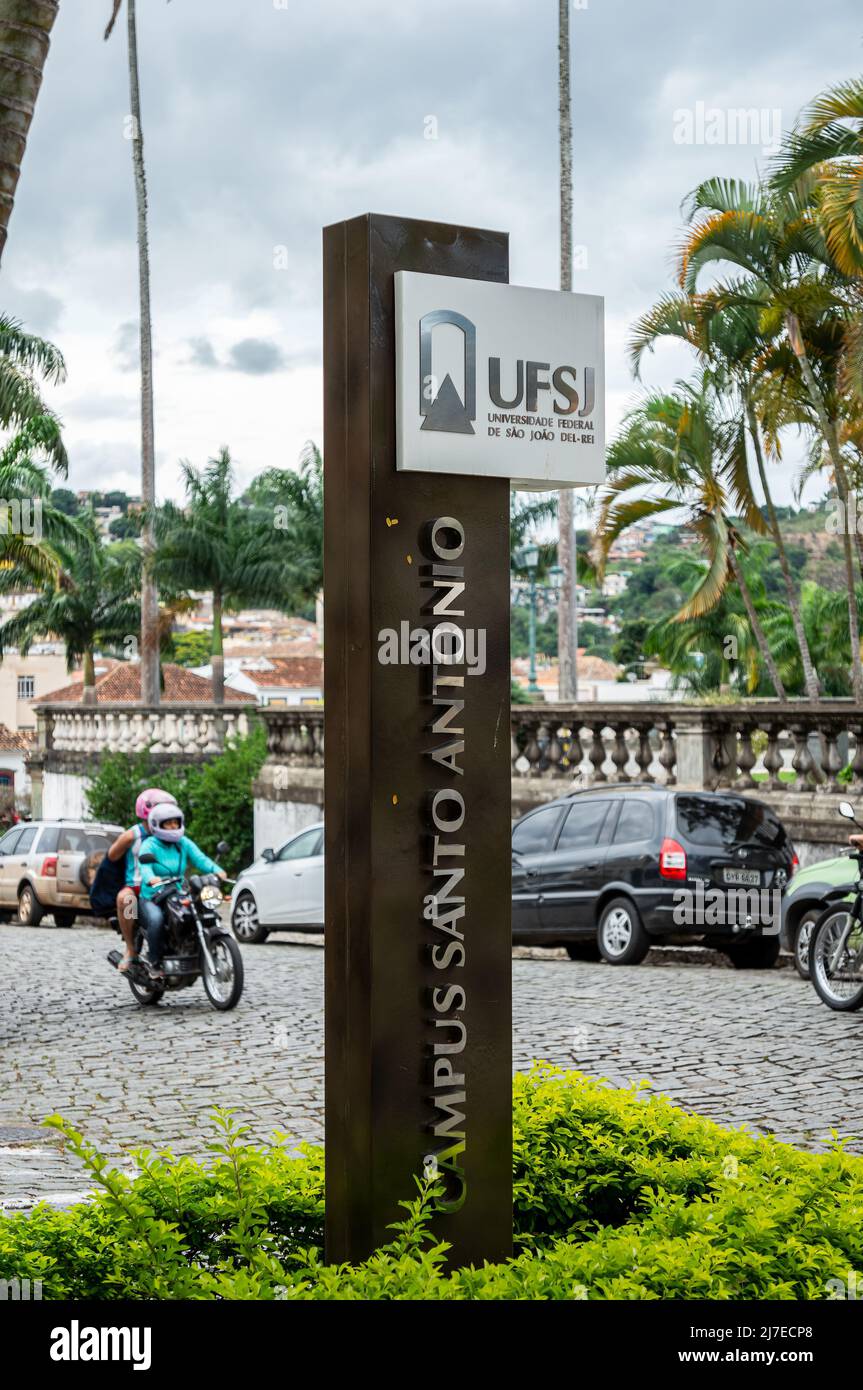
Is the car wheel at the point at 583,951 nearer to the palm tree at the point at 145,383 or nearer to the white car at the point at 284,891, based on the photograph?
the white car at the point at 284,891

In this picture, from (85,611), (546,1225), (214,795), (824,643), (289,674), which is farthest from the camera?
(289,674)

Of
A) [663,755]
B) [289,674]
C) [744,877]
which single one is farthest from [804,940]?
[289,674]

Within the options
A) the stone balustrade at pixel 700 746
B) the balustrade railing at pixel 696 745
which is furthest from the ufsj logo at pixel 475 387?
the stone balustrade at pixel 700 746

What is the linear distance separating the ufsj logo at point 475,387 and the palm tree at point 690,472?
65.0 feet

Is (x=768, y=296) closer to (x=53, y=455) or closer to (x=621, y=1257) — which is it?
(x=53, y=455)

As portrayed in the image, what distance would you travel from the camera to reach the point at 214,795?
33.2 metres

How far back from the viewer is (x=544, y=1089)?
573 cm

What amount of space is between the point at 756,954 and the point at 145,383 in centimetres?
3445

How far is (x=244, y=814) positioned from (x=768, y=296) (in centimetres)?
1535

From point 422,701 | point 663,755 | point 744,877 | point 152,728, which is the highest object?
point 422,701

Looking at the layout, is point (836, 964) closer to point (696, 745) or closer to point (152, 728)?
point (696, 745)

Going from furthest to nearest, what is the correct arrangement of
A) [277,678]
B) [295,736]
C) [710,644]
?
[277,678] < [710,644] < [295,736]

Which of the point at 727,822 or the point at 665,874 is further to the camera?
the point at 727,822
